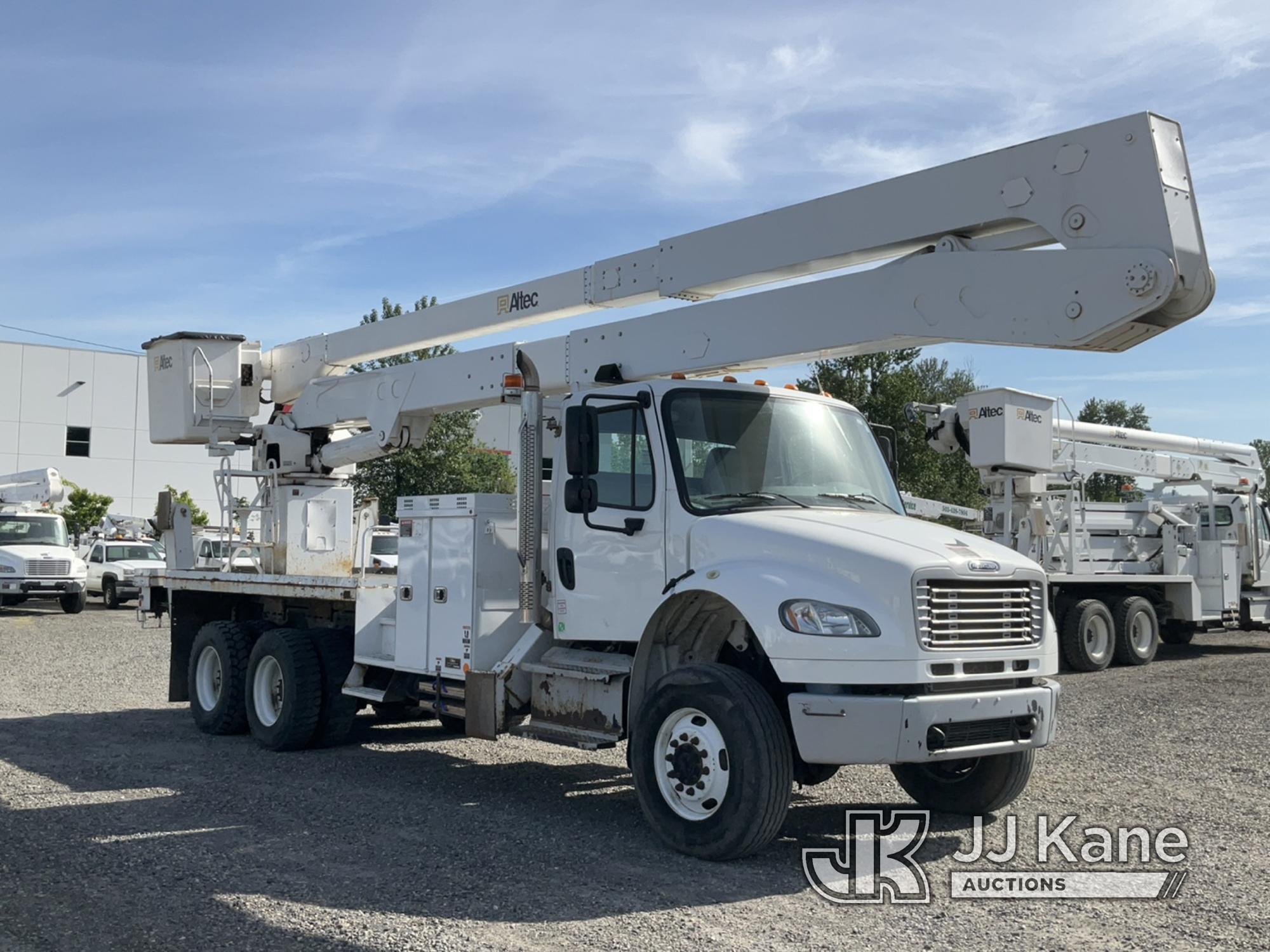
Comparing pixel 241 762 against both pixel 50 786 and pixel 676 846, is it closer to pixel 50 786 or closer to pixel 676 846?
pixel 50 786

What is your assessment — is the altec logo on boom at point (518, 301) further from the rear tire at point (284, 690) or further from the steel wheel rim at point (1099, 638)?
the steel wheel rim at point (1099, 638)

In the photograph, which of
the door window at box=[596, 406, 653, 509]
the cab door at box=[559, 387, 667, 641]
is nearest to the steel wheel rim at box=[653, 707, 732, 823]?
the cab door at box=[559, 387, 667, 641]

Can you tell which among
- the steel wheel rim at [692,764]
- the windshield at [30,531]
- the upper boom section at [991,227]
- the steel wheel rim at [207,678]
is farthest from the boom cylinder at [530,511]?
the windshield at [30,531]

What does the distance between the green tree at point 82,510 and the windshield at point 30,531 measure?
14419mm

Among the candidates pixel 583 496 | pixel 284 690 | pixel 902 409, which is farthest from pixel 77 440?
pixel 583 496

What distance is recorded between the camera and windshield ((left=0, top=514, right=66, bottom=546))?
91.6 ft

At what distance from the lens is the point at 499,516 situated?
8930mm

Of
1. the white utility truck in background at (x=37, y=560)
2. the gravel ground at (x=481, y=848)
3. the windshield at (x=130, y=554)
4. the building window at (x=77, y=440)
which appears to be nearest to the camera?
the gravel ground at (x=481, y=848)

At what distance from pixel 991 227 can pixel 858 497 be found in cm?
185

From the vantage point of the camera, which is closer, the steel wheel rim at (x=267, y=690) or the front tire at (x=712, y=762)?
the front tire at (x=712, y=762)

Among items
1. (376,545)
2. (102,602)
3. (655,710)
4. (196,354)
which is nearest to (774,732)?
(655,710)

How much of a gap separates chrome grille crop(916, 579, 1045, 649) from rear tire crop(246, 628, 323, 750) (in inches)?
227

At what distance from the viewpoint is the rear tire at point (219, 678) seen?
441 inches

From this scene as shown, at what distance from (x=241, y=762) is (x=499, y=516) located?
3.10 meters
